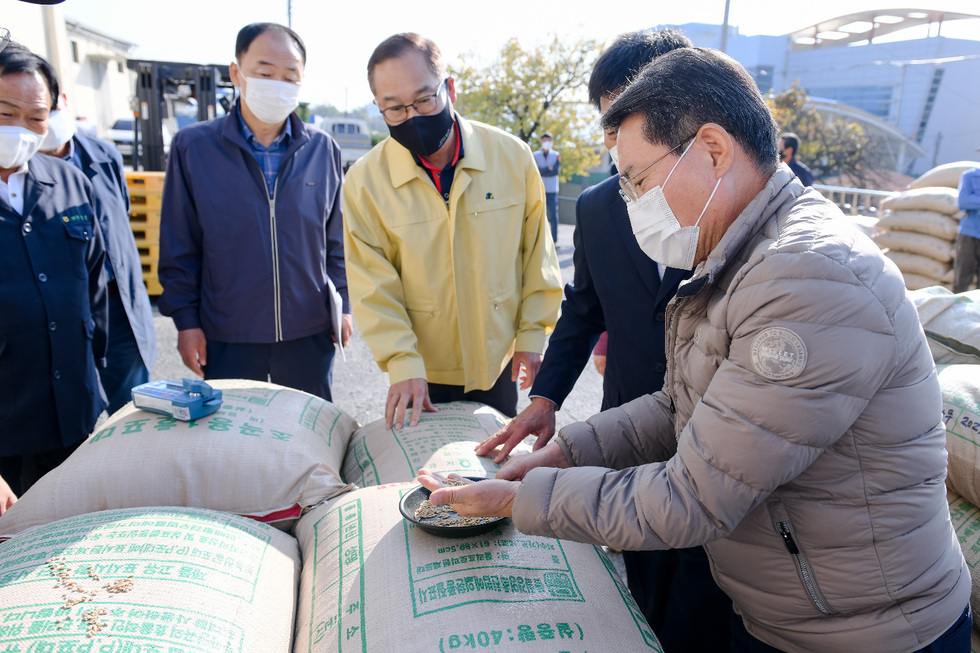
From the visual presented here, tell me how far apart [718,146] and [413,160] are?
1314mm

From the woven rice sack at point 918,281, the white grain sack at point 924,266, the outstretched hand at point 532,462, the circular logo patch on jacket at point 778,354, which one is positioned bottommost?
the woven rice sack at point 918,281

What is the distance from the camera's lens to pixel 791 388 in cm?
94

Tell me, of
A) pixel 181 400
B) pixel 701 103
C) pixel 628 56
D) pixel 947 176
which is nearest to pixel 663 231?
pixel 701 103

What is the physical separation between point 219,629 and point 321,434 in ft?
2.89

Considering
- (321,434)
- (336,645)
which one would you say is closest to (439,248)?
(321,434)

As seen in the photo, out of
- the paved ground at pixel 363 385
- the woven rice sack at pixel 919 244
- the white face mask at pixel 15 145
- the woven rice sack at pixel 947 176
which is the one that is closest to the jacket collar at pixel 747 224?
Answer: the white face mask at pixel 15 145

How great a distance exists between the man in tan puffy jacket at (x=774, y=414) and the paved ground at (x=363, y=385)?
10.0 feet

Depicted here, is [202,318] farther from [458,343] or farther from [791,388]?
[791,388]

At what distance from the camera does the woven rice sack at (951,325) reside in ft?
6.55

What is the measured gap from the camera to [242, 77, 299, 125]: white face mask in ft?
8.77

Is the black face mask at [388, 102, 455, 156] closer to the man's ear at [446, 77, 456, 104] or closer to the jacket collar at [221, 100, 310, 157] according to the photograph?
the man's ear at [446, 77, 456, 104]

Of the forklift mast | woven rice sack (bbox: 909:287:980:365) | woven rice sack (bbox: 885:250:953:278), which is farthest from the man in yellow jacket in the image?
the forklift mast

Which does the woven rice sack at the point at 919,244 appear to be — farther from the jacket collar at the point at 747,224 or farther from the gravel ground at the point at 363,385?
Result: the jacket collar at the point at 747,224

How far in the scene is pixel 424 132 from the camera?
2176 mm
